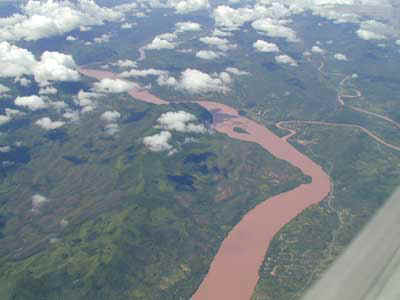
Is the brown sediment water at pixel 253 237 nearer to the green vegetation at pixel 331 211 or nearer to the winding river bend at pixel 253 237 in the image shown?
the winding river bend at pixel 253 237

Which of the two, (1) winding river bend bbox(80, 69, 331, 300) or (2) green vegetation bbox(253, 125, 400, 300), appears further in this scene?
(1) winding river bend bbox(80, 69, 331, 300)

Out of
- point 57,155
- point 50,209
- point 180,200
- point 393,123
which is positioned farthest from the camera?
point 393,123

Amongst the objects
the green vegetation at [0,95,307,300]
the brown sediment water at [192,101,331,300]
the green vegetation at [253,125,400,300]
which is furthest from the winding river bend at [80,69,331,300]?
the green vegetation at [0,95,307,300]

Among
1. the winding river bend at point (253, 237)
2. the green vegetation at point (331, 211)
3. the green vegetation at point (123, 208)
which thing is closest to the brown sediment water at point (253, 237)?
the winding river bend at point (253, 237)

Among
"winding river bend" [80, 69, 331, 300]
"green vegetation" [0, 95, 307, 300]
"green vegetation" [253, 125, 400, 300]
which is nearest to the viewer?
"green vegetation" [253, 125, 400, 300]

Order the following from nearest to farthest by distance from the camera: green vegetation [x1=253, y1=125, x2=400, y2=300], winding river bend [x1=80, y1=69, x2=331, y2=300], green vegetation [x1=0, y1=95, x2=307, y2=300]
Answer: green vegetation [x1=253, y1=125, x2=400, y2=300]
winding river bend [x1=80, y1=69, x2=331, y2=300]
green vegetation [x1=0, y1=95, x2=307, y2=300]

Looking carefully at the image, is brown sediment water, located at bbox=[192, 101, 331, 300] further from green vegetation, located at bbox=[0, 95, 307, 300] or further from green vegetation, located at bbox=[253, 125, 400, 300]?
green vegetation, located at bbox=[0, 95, 307, 300]

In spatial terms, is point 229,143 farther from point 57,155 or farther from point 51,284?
point 51,284

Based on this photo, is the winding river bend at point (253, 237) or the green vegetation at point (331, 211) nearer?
the green vegetation at point (331, 211)

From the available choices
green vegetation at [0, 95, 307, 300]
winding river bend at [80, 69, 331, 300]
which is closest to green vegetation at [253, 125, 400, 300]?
winding river bend at [80, 69, 331, 300]

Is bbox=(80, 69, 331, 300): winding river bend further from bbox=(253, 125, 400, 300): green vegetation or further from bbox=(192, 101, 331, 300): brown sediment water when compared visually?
bbox=(253, 125, 400, 300): green vegetation

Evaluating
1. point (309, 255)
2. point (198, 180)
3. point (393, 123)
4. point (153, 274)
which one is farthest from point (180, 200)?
point (393, 123)
